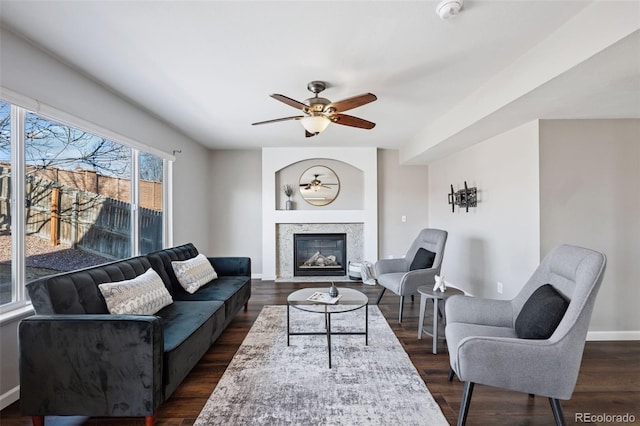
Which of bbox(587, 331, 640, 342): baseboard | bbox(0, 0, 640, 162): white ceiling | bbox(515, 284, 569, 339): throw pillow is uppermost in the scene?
bbox(0, 0, 640, 162): white ceiling

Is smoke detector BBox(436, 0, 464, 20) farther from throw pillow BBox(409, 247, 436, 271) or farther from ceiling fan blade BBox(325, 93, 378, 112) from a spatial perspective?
throw pillow BBox(409, 247, 436, 271)

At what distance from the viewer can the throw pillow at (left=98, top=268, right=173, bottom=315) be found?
2.01 meters

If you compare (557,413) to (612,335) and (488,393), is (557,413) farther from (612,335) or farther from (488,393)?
(612,335)

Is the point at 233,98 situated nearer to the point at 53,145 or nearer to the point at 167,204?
the point at 53,145

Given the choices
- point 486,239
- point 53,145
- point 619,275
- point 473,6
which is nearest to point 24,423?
point 53,145

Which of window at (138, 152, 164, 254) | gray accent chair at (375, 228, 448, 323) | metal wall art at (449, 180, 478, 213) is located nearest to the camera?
gray accent chair at (375, 228, 448, 323)

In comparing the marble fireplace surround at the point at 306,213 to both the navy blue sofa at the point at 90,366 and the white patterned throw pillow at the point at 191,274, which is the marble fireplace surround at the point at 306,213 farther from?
the navy blue sofa at the point at 90,366

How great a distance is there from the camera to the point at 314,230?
209 inches

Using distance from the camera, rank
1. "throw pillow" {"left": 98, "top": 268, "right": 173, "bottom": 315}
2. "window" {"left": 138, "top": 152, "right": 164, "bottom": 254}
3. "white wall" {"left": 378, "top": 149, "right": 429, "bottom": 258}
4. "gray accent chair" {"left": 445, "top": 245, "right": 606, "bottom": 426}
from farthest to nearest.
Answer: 1. "white wall" {"left": 378, "top": 149, "right": 429, "bottom": 258}
2. "window" {"left": 138, "top": 152, "right": 164, "bottom": 254}
3. "throw pillow" {"left": 98, "top": 268, "right": 173, "bottom": 315}
4. "gray accent chair" {"left": 445, "top": 245, "right": 606, "bottom": 426}

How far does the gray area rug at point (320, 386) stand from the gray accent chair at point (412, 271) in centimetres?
59

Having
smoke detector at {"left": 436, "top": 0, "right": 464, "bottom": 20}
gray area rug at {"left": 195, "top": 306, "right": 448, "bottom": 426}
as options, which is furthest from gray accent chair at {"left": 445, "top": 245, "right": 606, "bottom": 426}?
smoke detector at {"left": 436, "top": 0, "right": 464, "bottom": 20}

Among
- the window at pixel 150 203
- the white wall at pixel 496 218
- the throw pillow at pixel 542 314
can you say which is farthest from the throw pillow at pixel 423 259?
the window at pixel 150 203

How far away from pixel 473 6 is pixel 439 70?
75 centimetres

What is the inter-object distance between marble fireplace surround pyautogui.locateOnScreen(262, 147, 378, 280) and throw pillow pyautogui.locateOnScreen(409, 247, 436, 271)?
1.41 m
